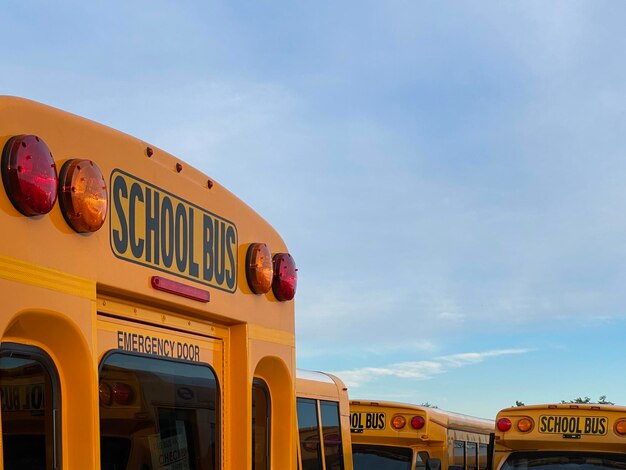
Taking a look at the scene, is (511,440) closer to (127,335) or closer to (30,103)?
(127,335)

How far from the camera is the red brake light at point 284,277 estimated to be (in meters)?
3.98

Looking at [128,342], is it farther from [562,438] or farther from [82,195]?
[562,438]

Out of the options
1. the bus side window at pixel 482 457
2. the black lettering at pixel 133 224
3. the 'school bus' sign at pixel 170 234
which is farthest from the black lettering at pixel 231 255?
the bus side window at pixel 482 457

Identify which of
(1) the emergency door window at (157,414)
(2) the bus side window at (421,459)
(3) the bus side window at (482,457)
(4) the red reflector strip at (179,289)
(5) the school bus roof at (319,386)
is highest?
(4) the red reflector strip at (179,289)

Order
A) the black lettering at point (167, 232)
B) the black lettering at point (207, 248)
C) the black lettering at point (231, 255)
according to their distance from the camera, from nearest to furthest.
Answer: the black lettering at point (167, 232), the black lettering at point (207, 248), the black lettering at point (231, 255)

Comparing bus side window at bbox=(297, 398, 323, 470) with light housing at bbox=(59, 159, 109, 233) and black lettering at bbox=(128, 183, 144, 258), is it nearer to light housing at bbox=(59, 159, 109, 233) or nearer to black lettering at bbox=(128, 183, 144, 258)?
black lettering at bbox=(128, 183, 144, 258)

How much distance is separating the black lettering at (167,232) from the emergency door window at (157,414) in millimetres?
353

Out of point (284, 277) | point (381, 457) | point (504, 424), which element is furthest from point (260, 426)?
point (381, 457)

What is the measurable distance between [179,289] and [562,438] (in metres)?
7.67

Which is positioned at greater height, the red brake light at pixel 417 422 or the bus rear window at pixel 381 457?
the red brake light at pixel 417 422

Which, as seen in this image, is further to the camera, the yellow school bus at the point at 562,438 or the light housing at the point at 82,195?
the yellow school bus at the point at 562,438

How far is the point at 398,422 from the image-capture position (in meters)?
11.7

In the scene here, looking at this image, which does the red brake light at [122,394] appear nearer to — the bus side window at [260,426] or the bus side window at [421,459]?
the bus side window at [260,426]

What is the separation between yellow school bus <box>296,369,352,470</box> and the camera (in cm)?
668
